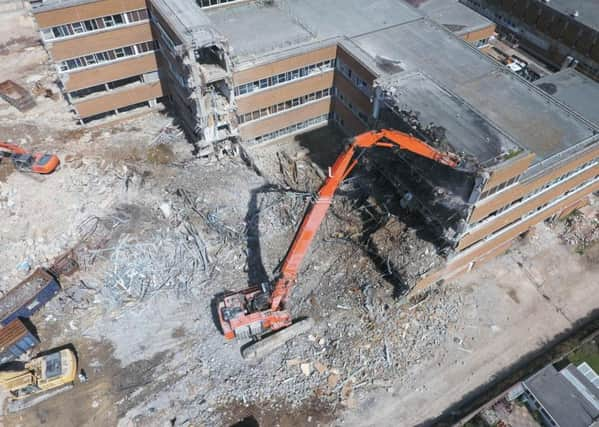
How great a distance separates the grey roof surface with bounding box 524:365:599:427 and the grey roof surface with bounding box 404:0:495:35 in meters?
28.2

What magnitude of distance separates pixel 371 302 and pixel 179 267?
13.5 meters

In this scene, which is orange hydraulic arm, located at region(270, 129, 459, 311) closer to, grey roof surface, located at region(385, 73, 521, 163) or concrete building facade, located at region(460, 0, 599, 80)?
grey roof surface, located at region(385, 73, 521, 163)

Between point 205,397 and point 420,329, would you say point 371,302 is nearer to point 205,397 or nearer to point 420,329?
point 420,329

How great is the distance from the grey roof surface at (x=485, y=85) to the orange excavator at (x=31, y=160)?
2628 centimetres

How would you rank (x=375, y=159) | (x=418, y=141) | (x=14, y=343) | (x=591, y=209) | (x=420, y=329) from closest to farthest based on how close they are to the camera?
1. (x=418, y=141)
2. (x=14, y=343)
3. (x=420, y=329)
4. (x=375, y=159)
5. (x=591, y=209)

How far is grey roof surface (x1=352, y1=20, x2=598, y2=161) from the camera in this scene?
2875 centimetres

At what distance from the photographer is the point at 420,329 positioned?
96.6ft

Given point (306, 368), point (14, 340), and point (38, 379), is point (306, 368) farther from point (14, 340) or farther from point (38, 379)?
point (14, 340)

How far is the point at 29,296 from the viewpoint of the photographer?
29.6m

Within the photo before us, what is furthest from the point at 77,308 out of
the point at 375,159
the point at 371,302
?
the point at 375,159

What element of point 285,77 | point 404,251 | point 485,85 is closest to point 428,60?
point 485,85

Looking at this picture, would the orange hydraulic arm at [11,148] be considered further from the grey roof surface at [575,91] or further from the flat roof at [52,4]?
the grey roof surface at [575,91]

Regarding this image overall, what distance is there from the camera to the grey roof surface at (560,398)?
24.9 meters

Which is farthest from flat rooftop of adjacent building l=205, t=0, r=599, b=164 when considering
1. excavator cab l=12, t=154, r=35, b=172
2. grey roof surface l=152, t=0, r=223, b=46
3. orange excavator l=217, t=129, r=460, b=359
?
excavator cab l=12, t=154, r=35, b=172
